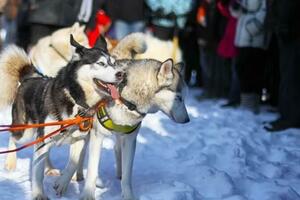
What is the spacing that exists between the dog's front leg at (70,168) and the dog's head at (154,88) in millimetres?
610

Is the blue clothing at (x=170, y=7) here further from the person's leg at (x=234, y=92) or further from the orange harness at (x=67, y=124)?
the orange harness at (x=67, y=124)

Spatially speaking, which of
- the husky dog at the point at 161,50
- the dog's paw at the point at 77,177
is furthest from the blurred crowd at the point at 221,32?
the dog's paw at the point at 77,177

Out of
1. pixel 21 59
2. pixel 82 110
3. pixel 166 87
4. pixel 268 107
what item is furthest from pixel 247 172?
pixel 268 107

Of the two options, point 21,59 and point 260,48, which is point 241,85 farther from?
point 21,59

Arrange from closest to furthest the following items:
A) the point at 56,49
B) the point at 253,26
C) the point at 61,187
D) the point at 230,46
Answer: the point at 61,187 → the point at 56,49 → the point at 253,26 → the point at 230,46

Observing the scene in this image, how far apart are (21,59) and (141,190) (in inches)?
50.4

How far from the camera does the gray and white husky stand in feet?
11.5

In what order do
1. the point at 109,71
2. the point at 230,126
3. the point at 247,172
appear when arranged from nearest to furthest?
the point at 109,71
the point at 247,172
the point at 230,126

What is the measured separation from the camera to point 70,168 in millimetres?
3791

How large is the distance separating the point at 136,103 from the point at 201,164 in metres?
1.34

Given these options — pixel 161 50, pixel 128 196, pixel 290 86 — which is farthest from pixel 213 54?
pixel 128 196

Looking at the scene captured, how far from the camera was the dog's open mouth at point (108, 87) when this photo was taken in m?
3.44

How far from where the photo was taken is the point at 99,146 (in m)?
3.55

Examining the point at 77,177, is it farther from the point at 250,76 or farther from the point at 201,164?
the point at 250,76
